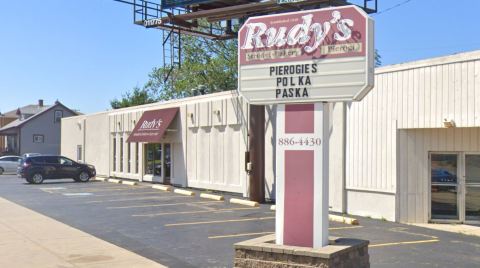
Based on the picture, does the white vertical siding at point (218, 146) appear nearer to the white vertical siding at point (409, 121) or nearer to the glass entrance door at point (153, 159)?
the glass entrance door at point (153, 159)

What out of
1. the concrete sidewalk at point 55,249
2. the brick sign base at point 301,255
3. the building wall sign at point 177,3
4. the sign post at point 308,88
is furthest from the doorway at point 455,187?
the building wall sign at point 177,3

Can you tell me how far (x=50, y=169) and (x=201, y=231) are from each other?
2132 centimetres

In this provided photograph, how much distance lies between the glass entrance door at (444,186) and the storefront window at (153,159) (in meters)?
16.9

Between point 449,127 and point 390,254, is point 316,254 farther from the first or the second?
point 449,127

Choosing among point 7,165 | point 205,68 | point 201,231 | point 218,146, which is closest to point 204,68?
point 205,68

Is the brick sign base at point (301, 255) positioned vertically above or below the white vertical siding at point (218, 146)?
below

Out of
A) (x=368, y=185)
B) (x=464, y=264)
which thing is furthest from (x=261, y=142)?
(x=464, y=264)

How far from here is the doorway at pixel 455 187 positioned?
15.2 meters

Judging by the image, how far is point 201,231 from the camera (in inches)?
524

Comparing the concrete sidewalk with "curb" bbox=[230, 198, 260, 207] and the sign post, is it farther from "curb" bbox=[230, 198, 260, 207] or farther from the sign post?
"curb" bbox=[230, 198, 260, 207]

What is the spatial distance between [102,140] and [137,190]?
1257 centimetres

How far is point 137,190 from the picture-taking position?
85.5ft

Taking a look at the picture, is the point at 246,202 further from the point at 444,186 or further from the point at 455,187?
the point at 455,187

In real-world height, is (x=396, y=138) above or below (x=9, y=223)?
above
